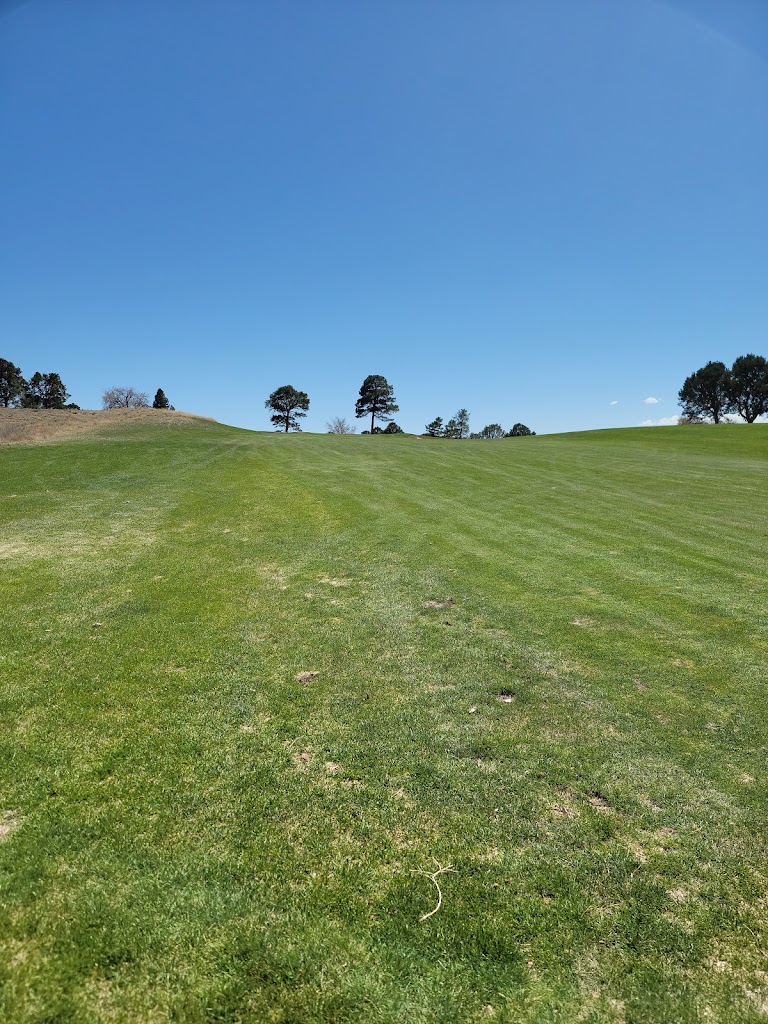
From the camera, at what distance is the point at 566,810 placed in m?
2.86

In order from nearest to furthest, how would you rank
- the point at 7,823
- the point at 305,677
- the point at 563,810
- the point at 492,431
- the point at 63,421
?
the point at 7,823 → the point at 563,810 → the point at 305,677 → the point at 63,421 → the point at 492,431

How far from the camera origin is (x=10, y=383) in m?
76.9

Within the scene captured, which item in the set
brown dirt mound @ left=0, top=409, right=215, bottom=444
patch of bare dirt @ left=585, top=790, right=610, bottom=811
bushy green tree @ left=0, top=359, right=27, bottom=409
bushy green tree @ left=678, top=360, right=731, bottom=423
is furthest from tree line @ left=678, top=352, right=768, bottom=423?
bushy green tree @ left=0, top=359, right=27, bottom=409

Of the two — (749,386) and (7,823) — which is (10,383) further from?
(749,386)

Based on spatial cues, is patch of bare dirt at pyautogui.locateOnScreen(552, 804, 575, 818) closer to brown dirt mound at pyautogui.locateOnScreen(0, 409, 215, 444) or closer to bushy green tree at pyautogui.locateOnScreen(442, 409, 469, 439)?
brown dirt mound at pyautogui.locateOnScreen(0, 409, 215, 444)

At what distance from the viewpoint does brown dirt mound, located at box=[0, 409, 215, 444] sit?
3311cm

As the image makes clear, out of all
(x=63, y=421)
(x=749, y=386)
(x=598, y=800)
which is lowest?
(x=598, y=800)

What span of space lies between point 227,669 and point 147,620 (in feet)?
4.97

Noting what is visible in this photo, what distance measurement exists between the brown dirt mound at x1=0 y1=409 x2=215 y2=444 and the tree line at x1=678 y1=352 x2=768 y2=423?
280ft

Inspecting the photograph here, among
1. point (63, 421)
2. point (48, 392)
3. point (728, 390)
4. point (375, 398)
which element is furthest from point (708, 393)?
point (48, 392)

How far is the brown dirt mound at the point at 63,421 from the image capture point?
1304 inches

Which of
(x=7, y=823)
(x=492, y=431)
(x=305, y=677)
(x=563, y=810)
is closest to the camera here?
(x=7, y=823)

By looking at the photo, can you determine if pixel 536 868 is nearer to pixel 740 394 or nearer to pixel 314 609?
pixel 314 609

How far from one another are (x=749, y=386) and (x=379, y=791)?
102m
